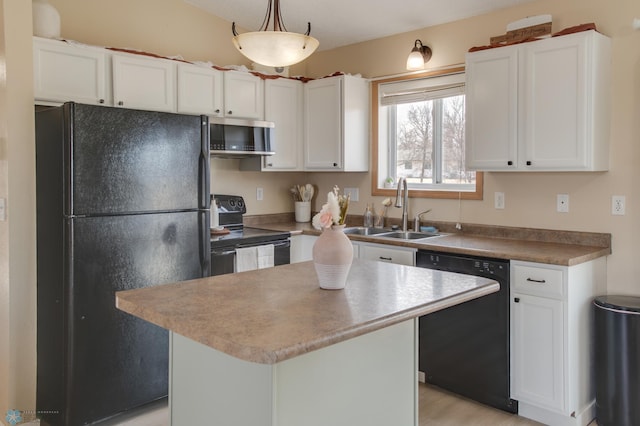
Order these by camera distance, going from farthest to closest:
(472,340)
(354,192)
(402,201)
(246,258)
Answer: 1. (354,192)
2. (402,201)
3. (246,258)
4. (472,340)

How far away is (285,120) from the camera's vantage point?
4336 millimetres

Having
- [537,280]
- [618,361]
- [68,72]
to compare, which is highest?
[68,72]

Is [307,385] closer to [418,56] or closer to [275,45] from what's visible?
[275,45]

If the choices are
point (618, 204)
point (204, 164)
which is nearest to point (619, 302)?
point (618, 204)

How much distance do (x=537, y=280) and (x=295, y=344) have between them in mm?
1927

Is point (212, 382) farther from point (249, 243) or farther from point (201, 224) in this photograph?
point (249, 243)

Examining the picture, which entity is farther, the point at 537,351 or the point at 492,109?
the point at 492,109

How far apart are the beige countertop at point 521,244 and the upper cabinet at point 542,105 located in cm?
46

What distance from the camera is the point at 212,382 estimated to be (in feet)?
5.83

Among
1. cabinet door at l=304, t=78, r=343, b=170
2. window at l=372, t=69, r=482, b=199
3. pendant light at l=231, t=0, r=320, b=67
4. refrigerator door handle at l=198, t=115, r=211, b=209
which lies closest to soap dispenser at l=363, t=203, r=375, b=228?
window at l=372, t=69, r=482, b=199

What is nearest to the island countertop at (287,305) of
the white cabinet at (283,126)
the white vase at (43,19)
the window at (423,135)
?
the window at (423,135)

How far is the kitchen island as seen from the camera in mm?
1486

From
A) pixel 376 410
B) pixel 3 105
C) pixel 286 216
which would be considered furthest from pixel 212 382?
pixel 286 216

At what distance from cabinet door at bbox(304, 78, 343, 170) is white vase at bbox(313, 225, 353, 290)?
2.34m
